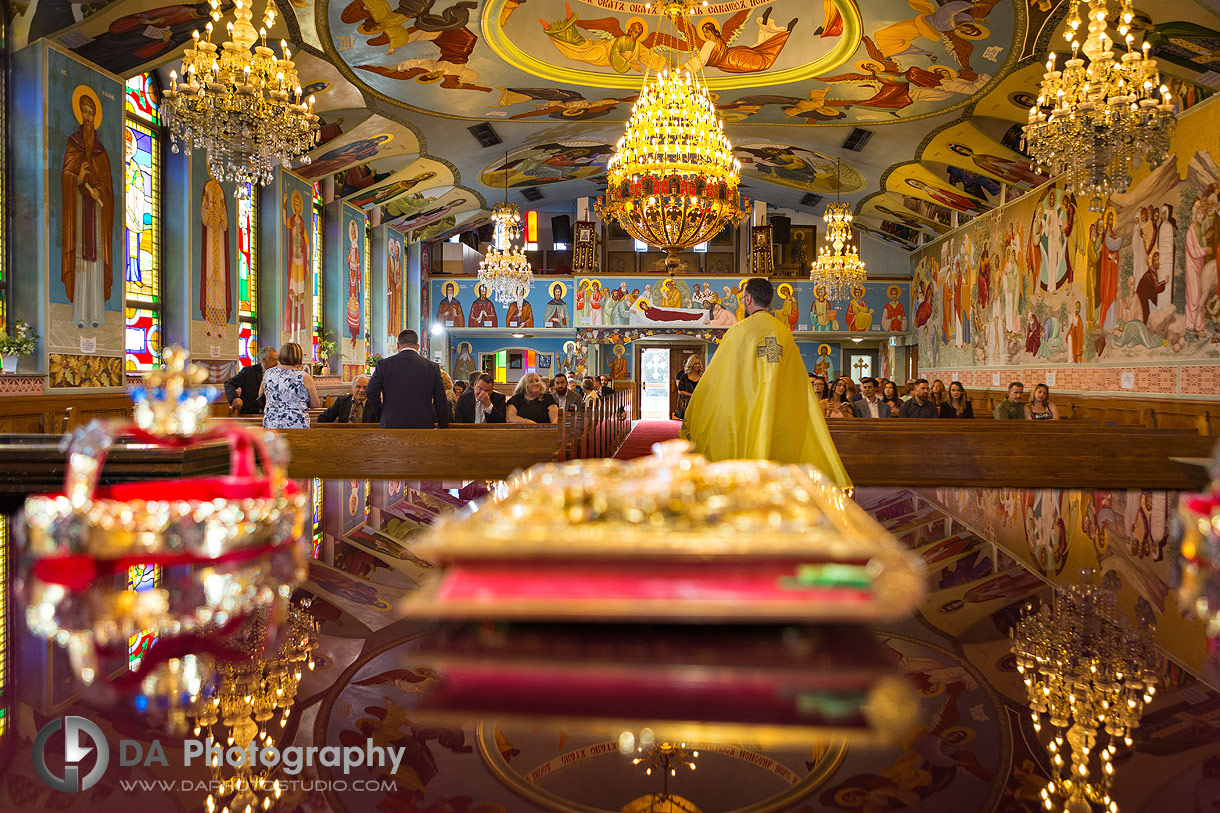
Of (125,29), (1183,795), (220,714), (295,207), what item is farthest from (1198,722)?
(295,207)

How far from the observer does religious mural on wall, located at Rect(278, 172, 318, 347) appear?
13367mm

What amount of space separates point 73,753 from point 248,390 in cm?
941

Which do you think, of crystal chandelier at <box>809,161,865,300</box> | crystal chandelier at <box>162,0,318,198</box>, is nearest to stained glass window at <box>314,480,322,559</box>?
crystal chandelier at <box>162,0,318,198</box>

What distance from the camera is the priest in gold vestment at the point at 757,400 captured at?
12.7 ft

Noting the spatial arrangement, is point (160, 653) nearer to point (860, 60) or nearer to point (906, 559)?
point (906, 559)

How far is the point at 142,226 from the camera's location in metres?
10.1

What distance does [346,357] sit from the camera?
52.3ft

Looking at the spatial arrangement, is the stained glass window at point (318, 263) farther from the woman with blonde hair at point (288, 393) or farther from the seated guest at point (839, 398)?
the woman with blonde hair at point (288, 393)

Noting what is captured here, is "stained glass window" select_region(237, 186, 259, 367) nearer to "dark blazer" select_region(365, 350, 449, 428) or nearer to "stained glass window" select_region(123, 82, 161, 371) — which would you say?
"stained glass window" select_region(123, 82, 161, 371)

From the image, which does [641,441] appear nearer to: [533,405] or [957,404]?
[957,404]

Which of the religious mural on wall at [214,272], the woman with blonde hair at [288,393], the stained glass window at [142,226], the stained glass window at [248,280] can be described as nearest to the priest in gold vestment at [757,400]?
the woman with blonde hair at [288,393]

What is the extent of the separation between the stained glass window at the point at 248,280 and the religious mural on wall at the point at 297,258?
419 millimetres

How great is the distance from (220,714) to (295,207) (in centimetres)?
1448

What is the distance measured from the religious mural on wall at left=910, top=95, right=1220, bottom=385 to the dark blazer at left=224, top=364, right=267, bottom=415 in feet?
33.6
